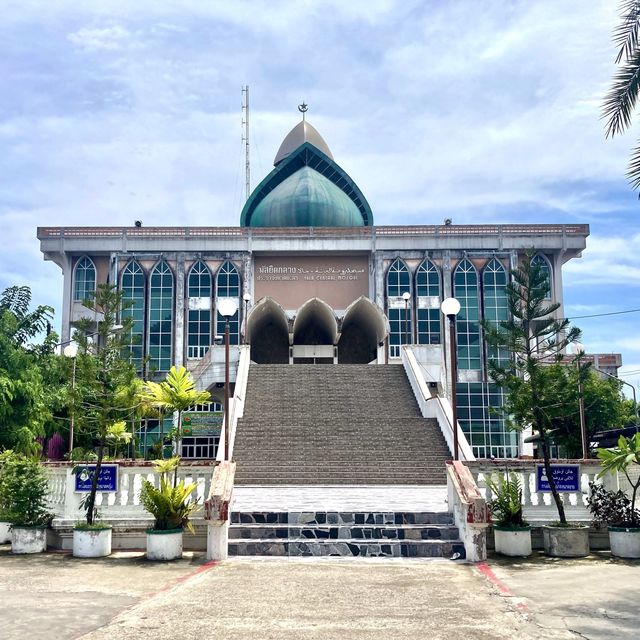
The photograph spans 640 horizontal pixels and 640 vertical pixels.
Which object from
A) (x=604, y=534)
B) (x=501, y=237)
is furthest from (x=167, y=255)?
(x=604, y=534)

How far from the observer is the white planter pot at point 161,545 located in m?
12.0

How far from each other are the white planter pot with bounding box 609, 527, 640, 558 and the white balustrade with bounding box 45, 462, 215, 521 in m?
7.00

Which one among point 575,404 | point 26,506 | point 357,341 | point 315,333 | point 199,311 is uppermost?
point 199,311

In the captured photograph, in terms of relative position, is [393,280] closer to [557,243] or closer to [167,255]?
[557,243]

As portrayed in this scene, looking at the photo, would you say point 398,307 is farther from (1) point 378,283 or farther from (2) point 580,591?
(2) point 580,591

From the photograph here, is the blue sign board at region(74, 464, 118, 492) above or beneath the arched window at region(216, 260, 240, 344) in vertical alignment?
beneath

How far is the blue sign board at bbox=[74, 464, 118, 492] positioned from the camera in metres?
13.4

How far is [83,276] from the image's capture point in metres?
41.7

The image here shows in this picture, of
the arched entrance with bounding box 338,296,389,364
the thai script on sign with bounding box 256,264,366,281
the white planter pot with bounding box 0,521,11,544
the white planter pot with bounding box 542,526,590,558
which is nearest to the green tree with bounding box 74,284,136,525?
the white planter pot with bounding box 0,521,11,544

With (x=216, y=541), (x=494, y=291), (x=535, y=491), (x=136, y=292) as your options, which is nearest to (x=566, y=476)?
(x=535, y=491)

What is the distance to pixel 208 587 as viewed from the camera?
9570mm

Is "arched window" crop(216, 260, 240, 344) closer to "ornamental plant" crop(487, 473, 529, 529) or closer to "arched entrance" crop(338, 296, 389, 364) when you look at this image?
"arched entrance" crop(338, 296, 389, 364)

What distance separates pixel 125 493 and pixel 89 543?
128 centimetres

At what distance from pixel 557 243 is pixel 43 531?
3473 centimetres
